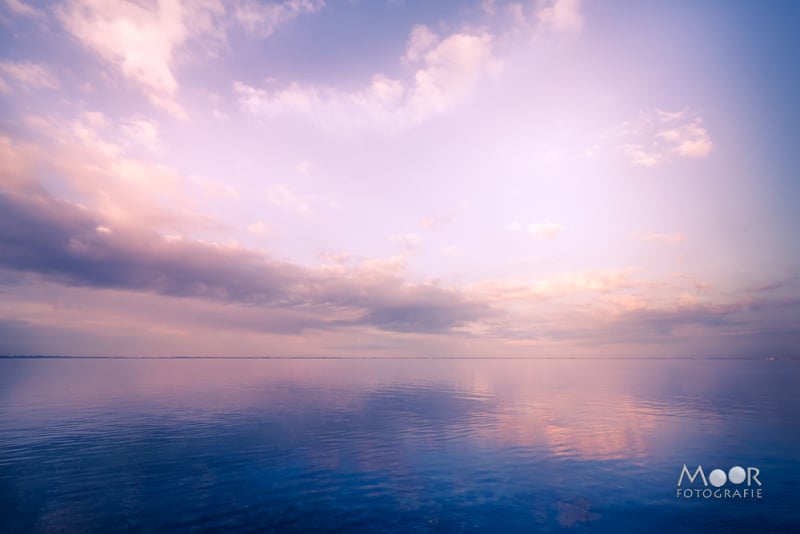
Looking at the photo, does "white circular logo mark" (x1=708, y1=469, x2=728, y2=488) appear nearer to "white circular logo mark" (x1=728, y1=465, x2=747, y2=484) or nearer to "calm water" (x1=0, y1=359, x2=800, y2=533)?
"white circular logo mark" (x1=728, y1=465, x2=747, y2=484)

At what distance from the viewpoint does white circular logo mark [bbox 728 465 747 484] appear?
109ft

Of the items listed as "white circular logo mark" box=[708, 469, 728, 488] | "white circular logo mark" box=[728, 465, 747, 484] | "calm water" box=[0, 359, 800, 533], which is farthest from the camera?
"white circular logo mark" box=[728, 465, 747, 484]

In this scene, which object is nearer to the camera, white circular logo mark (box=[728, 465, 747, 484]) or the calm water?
the calm water

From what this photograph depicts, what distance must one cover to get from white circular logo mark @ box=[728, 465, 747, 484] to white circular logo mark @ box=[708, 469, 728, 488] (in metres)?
0.49

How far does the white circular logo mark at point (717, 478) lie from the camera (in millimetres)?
32725

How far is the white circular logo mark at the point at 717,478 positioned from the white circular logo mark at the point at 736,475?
490 millimetres

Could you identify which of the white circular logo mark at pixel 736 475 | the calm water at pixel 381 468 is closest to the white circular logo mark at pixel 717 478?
the white circular logo mark at pixel 736 475

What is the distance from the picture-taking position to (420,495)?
29.1 meters

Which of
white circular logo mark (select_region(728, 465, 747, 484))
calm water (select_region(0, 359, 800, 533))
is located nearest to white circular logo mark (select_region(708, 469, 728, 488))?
white circular logo mark (select_region(728, 465, 747, 484))

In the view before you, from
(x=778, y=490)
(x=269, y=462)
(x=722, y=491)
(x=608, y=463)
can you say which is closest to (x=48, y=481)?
(x=269, y=462)

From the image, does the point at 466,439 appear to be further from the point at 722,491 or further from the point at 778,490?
the point at 778,490

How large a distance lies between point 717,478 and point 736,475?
2013 mm

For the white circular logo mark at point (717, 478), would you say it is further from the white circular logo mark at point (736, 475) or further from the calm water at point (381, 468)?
the calm water at point (381, 468)

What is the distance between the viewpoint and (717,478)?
3372 centimetres
